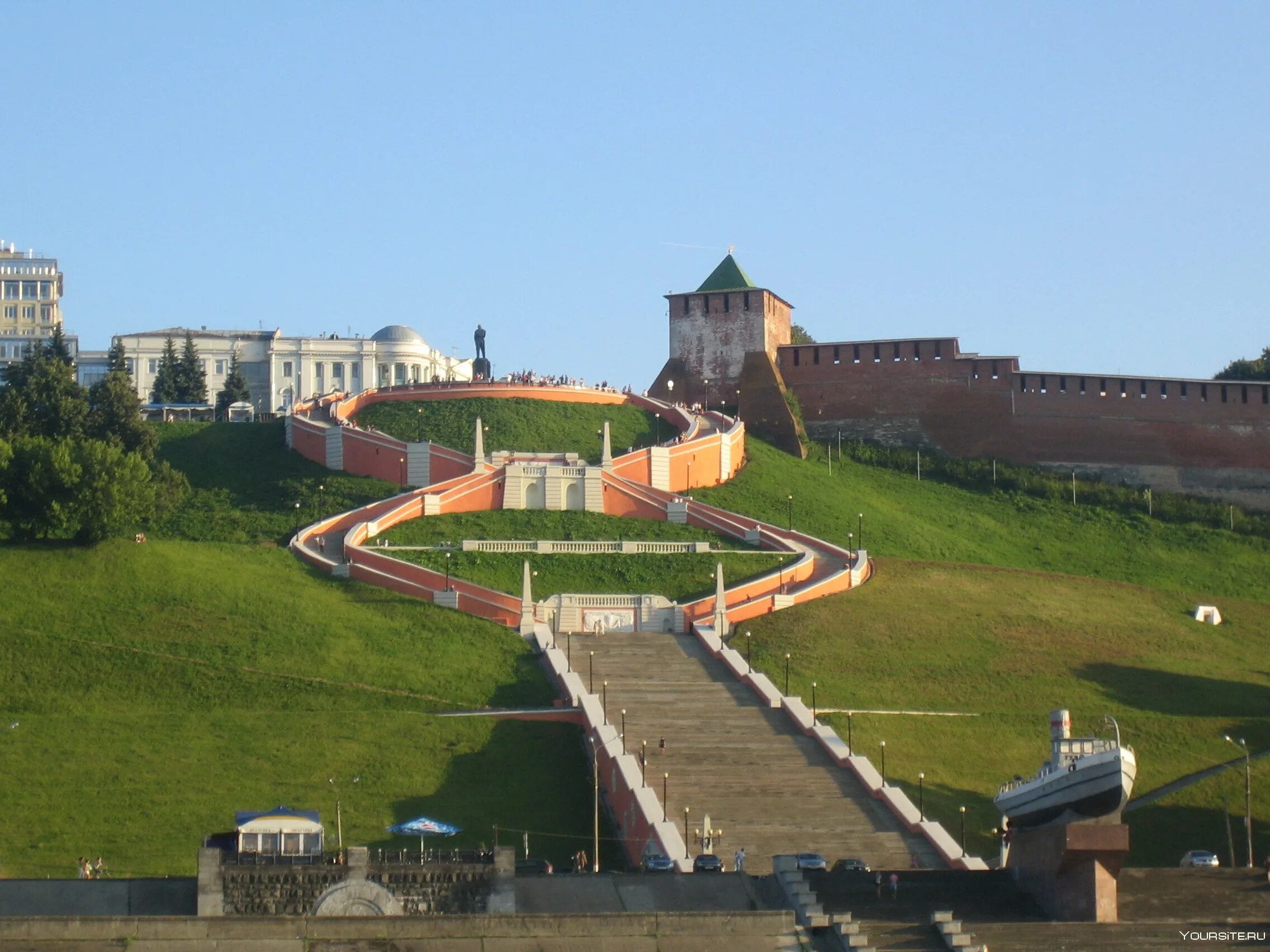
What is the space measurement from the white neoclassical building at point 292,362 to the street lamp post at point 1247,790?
5789cm

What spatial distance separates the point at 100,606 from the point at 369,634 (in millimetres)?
6364

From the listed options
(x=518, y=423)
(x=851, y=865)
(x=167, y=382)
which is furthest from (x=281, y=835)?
(x=167, y=382)

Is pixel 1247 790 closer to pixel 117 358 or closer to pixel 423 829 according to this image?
pixel 423 829

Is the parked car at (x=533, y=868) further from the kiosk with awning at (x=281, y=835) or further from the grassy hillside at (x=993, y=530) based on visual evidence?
the grassy hillside at (x=993, y=530)

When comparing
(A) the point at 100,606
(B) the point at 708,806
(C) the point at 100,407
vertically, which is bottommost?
(B) the point at 708,806

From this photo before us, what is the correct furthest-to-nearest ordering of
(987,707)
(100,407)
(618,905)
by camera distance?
(100,407) < (987,707) < (618,905)

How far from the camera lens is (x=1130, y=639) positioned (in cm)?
5656

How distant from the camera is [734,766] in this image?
43.9 metres

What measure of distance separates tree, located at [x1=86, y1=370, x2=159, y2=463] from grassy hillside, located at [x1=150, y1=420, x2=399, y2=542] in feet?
6.92

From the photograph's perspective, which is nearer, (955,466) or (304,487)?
(304,487)

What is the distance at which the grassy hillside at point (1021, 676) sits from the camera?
44.0 meters

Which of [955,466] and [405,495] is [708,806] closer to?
[405,495]

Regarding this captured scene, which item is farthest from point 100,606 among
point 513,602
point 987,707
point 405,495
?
point 987,707

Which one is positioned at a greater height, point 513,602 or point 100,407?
point 100,407
